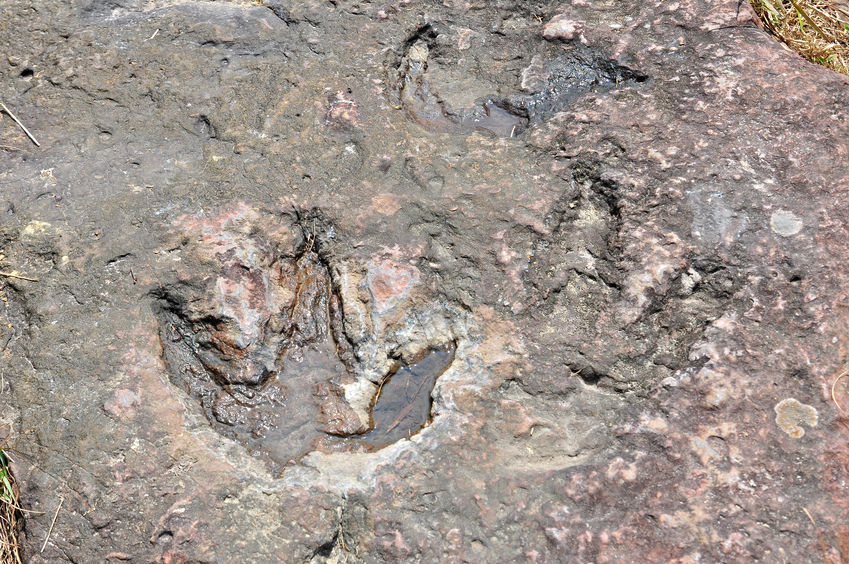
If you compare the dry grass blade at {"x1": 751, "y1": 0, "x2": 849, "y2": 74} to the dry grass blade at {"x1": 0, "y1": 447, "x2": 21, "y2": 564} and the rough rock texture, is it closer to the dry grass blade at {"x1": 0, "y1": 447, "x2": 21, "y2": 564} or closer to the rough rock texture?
the rough rock texture

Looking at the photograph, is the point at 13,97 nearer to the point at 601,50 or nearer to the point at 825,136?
the point at 601,50

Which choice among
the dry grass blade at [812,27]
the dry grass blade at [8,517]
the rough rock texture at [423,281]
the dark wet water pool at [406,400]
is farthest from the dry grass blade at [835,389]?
the dry grass blade at [8,517]

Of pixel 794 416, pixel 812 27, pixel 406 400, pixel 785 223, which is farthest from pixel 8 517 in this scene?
pixel 812 27

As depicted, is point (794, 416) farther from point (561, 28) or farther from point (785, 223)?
point (561, 28)

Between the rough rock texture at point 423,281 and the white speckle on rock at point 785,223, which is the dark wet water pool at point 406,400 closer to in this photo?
the rough rock texture at point 423,281

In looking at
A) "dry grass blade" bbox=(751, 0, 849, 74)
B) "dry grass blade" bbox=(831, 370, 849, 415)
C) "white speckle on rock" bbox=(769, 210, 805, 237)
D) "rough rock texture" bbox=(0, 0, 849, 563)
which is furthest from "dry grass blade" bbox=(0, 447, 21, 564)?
"dry grass blade" bbox=(751, 0, 849, 74)
